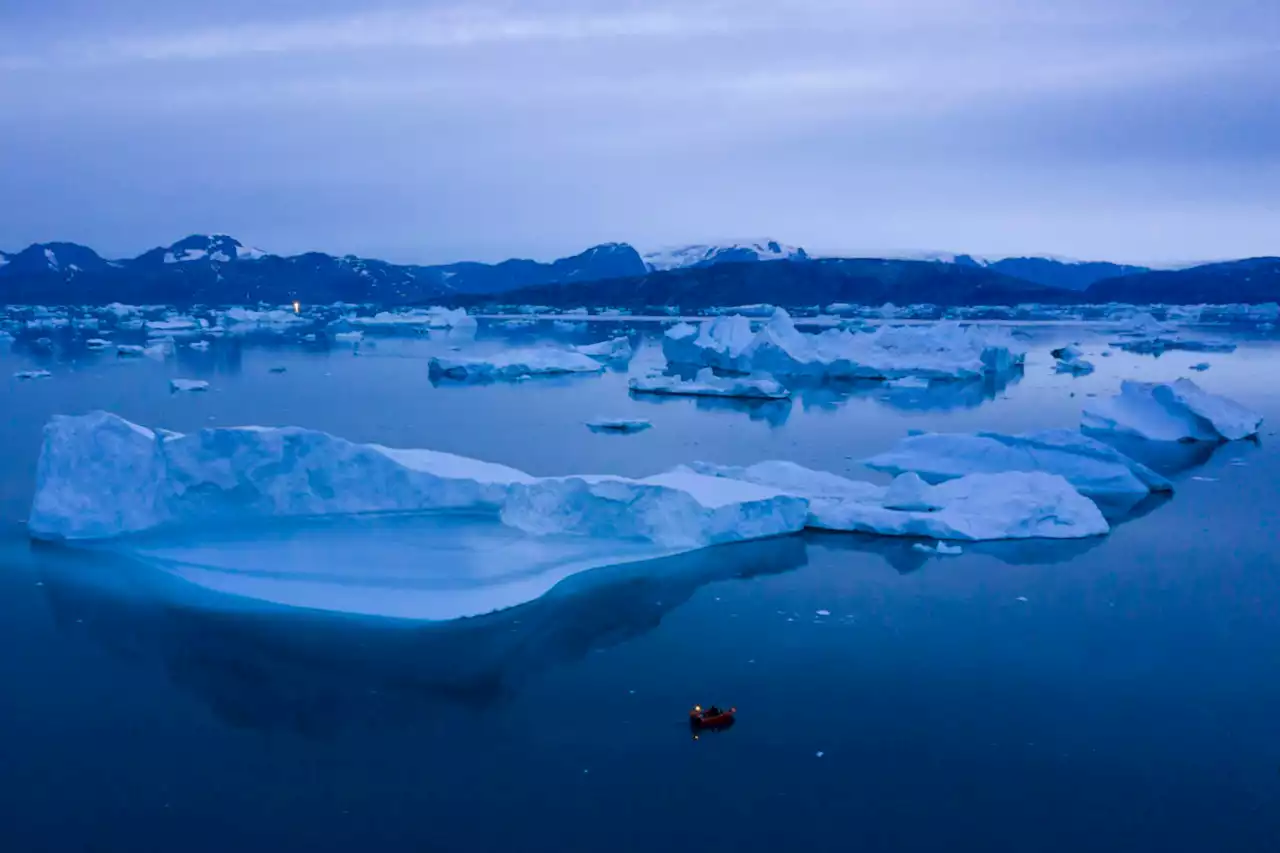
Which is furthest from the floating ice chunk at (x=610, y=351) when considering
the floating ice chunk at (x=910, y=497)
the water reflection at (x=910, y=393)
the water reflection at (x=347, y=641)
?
the water reflection at (x=347, y=641)

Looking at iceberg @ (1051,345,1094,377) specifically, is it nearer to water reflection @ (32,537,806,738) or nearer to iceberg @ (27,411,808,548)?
iceberg @ (27,411,808,548)

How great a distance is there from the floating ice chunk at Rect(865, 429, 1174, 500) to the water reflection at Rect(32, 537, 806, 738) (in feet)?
12.5

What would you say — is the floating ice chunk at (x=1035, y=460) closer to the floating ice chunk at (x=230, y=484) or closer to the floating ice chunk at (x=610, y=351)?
the floating ice chunk at (x=230, y=484)

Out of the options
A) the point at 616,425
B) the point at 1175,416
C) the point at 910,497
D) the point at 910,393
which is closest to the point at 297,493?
the point at 910,497

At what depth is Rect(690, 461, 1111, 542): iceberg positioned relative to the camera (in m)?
7.58

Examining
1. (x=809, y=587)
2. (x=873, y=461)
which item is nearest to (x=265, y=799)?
(x=809, y=587)

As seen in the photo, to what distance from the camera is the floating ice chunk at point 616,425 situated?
510 inches

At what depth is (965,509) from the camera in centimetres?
796

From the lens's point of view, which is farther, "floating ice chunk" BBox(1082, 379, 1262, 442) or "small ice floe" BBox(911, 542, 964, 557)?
"floating ice chunk" BBox(1082, 379, 1262, 442)

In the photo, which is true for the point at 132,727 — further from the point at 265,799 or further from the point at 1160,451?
the point at 1160,451

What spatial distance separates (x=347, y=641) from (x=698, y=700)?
1.93 m

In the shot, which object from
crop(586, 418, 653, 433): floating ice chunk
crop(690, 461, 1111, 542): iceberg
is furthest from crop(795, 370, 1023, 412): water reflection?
crop(690, 461, 1111, 542): iceberg

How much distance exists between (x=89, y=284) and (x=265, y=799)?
98.2 metres

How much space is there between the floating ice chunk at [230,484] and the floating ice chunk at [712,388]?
34.1ft
